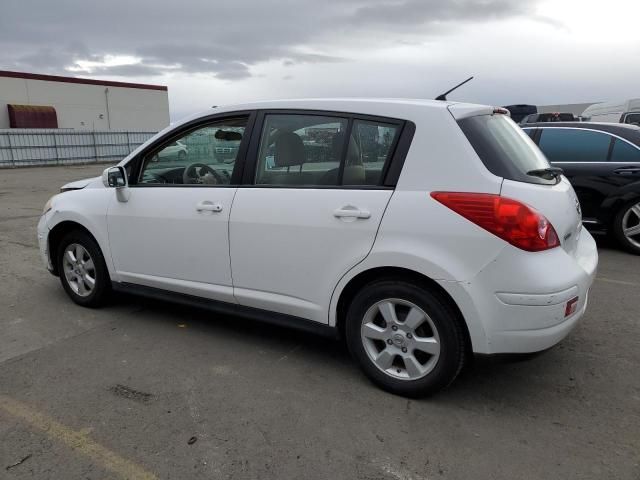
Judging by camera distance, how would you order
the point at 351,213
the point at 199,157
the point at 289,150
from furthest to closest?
1. the point at 199,157
2. the point at 289,150
3. the point at 351,213

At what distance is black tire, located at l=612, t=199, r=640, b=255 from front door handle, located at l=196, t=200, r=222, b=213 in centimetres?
529

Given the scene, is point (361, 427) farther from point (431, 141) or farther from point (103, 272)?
point (103, 272)

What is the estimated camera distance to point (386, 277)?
2975 mm

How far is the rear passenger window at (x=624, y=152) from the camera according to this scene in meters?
6.51

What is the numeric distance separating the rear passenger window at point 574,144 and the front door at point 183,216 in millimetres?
5002

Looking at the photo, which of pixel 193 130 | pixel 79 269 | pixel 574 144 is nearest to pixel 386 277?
pixel 193 130

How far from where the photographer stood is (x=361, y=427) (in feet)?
9.11

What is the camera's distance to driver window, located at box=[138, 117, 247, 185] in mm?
3648

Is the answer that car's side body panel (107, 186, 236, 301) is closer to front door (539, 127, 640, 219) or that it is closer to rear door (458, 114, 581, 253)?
rear door (458, 114, 581, 253)

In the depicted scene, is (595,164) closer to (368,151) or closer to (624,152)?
(624,152)

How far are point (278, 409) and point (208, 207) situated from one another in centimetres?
143

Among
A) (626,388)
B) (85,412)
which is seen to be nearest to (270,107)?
(85,412)

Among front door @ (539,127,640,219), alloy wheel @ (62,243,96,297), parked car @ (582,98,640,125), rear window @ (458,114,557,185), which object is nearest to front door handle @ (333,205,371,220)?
rear window @ (458,114,557,185)

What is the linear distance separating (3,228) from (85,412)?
6.88m
